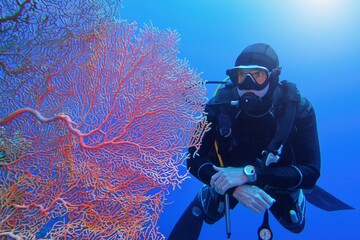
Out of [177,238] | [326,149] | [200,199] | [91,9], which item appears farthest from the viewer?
[326,149]

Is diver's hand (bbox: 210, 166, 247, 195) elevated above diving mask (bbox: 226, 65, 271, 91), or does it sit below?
below

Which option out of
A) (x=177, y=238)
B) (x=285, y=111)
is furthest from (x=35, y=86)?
(x=177, y=238)

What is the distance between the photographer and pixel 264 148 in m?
3.66

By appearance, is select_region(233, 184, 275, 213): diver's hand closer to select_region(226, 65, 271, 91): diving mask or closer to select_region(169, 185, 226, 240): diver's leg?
select_region(169, 185, 226, 240): diver's leg

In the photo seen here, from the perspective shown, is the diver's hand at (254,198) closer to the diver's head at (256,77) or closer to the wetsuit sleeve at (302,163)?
the wetsuit sleeve at (302,163)

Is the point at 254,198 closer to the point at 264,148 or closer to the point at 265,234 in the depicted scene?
the point at 265,234

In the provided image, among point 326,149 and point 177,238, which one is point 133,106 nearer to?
point 177,238

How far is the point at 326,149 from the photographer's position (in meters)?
21.5

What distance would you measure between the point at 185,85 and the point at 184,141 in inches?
26.0

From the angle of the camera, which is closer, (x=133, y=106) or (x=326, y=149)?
(x=133, y=106)

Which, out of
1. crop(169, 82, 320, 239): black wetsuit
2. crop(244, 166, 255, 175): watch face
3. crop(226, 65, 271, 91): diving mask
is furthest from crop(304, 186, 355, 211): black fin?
crop(226, 65, 271, 91): diving mask

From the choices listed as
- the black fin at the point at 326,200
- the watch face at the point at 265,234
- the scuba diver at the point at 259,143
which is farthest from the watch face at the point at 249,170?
the black fin at the point at 326,200

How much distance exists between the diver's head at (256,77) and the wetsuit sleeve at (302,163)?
45 cm

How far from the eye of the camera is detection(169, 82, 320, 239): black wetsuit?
317 centimetres
